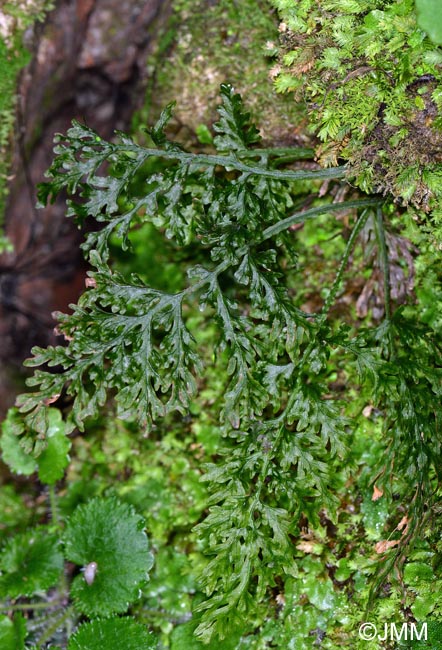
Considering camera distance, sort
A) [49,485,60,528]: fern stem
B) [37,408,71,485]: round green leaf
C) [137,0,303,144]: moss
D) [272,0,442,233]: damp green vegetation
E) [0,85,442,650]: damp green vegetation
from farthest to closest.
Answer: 1. [49,485,60,528]: fern stem
2. [37,408,71,485]: round green leaf
3. [137,0,303,144]: moss
4. [0,85,442,650]: damp green vegetation
5. [272,0,442,233]: damp green vegetation

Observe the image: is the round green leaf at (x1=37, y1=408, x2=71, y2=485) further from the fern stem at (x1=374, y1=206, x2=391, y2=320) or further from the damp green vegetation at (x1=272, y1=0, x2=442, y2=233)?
the damp green vegetation at (x1=272, y1=0, x2=442, y2=233)

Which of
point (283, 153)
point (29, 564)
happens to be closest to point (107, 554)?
point (29, 564)

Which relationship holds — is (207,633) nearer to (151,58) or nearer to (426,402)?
(426,402)

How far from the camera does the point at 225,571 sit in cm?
242

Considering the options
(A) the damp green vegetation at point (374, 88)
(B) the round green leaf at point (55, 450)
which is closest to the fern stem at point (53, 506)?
(B) the round green leaf at point (55, 450)

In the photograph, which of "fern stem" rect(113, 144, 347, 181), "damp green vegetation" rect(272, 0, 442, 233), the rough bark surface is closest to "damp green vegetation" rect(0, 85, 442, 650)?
"fern stem" rect(113, 144, 347, 181)

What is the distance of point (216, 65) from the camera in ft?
10.6

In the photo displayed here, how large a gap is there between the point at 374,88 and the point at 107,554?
8.62 ft

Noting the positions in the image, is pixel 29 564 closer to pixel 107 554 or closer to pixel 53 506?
pixel 53 506

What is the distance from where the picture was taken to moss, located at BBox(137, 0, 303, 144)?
3066 mm

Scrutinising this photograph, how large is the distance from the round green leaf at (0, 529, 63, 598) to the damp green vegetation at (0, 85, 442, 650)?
0.01 m

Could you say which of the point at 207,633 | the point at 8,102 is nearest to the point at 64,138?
the point at 8,102

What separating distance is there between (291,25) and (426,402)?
5.86 ft

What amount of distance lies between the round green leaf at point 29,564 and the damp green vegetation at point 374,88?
2567mm
